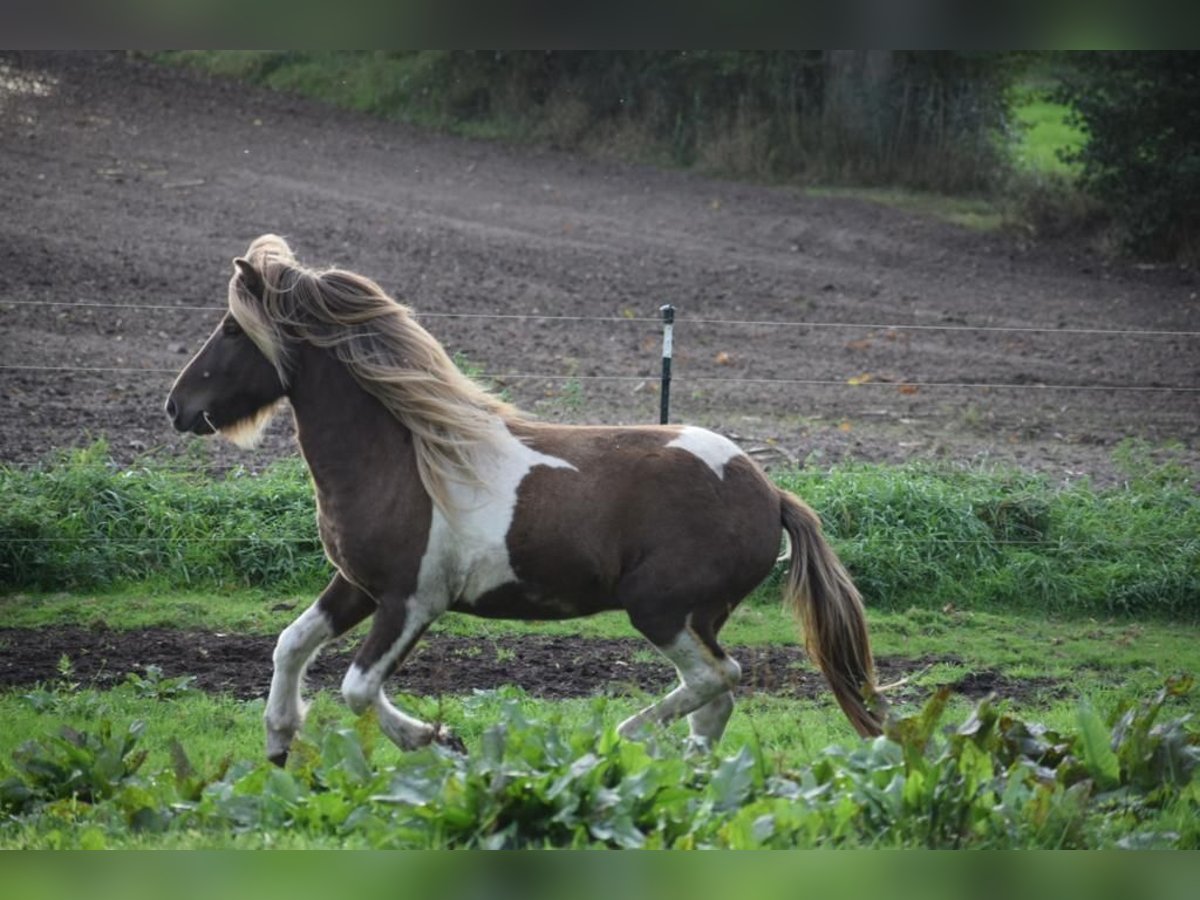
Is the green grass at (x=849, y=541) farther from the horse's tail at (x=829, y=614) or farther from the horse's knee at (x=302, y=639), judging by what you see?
the horse's tail at (x=829, y=614)

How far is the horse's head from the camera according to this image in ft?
21.6

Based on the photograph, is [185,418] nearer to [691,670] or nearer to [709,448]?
[709,448]

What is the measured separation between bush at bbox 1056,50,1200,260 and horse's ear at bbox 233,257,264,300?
1313 centimetres

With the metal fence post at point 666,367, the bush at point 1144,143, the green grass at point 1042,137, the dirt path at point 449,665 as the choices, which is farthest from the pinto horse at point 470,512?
the green grass at point 1042,137

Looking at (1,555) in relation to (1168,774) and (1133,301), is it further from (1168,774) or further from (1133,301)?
(1133,301)

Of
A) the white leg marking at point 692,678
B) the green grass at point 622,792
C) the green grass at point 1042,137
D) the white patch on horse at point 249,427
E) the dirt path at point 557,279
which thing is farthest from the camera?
the green grass at point 1042,137

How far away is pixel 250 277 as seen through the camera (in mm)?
6496

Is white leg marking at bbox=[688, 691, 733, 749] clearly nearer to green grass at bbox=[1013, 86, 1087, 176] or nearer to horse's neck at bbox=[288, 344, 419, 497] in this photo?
horse's neck at bbox=[288, 344, 419, 497]

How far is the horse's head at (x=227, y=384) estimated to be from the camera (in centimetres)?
659

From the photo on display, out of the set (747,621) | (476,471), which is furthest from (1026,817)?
(747,621)

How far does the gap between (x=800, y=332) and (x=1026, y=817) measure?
1089 centimetres

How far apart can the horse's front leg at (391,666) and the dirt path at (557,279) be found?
4.97 meters

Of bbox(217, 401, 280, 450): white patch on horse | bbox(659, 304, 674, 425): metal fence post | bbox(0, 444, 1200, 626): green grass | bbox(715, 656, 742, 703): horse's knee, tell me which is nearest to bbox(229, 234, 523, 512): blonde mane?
bbox(217, 401, 280, 450): white patch on horse

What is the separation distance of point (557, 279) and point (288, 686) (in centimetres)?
1066
